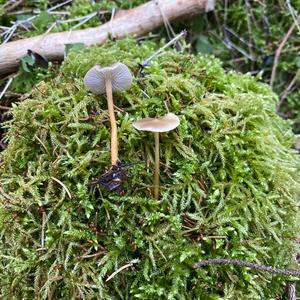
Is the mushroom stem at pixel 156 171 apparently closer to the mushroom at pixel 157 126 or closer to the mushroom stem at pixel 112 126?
the mushroom at pixel 157 126

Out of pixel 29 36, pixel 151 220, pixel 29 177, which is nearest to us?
pixel 151 220

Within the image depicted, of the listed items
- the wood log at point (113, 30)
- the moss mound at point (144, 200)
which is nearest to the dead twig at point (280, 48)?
the wood log at point (113, 30)

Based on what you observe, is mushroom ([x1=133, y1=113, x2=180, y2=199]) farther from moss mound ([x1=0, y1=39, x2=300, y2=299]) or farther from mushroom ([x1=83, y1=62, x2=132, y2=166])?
mushroom ([x1=83, y1=62, x2=132, y2=166])

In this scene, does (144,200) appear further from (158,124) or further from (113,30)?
(113,30)

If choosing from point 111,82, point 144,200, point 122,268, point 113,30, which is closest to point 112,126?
point 111,82

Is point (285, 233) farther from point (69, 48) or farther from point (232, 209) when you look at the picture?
point (69, 48)

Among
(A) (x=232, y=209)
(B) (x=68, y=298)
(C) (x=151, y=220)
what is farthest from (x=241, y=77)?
(B) (x=68, y=298)
